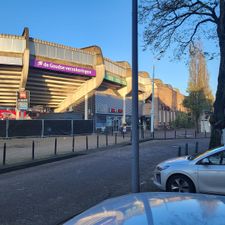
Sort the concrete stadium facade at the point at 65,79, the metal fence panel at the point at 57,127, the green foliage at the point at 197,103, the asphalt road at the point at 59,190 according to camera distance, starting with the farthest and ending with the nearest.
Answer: the green foliage at the point at 197,103 → the concrete stadium facade at the point at 65,79 → the metal fence panel at the point at 57,127 → the asphalt road at the point at 59,190

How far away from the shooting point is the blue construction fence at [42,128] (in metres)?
31.5

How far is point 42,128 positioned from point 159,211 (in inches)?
1294

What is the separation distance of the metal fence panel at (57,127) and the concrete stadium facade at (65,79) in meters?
6.29

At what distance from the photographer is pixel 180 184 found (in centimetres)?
791

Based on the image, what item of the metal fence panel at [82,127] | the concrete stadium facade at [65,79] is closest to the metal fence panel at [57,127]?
the metal fence panel at [82,127]

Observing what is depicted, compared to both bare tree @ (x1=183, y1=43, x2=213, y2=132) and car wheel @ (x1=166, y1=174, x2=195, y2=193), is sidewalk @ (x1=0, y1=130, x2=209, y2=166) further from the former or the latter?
bare tree @ (x1=183, y1=43, x2=213, y2=132)

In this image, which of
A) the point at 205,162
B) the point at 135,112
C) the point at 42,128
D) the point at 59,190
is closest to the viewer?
the point at 135,112

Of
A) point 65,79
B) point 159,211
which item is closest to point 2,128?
point 65,79

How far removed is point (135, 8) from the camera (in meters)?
7.79

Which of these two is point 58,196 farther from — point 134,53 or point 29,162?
point 29,162

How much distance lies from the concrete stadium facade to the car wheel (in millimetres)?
33342

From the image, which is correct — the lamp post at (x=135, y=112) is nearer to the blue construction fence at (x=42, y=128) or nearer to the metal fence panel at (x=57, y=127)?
the blue construction fence at (x=42, y=128)

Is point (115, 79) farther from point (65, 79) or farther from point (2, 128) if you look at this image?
point (2, 128)

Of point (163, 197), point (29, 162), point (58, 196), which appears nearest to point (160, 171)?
point (58, 196)
